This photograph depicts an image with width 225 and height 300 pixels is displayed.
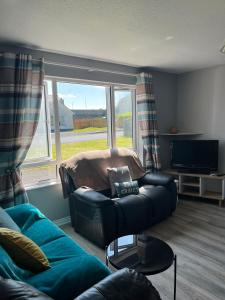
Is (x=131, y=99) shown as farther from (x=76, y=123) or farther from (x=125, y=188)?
(x=125, y=188)

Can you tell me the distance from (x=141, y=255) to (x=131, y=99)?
295cm

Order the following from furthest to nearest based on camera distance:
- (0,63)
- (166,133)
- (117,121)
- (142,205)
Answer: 1. (166,133)
2. (117,121)
3. (142,205)
4. (0,63)

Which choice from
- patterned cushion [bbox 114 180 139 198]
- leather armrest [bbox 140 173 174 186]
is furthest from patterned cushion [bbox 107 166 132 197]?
leather armrest [bbox 140 173 174 186]

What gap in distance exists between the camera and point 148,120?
3.97 metres

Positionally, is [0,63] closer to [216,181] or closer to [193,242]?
[193,242]

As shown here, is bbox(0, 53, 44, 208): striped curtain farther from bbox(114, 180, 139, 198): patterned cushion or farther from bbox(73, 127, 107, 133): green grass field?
bbox(114, 180, 139, 198): patterned cushion

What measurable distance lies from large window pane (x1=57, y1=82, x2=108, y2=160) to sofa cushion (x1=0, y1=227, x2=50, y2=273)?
6.67ft

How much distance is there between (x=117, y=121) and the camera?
13.0ft

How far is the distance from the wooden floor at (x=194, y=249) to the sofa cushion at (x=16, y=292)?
1.35 meters

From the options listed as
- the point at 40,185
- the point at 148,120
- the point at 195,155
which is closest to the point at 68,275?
the point at 40,185

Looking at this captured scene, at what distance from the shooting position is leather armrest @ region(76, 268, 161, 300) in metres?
1.05

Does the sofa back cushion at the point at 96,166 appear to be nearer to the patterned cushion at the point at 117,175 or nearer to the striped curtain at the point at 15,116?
the patterned cushion at the point at 117,175

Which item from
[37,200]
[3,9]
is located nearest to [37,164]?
[37,200]

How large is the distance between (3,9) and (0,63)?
78 cm
